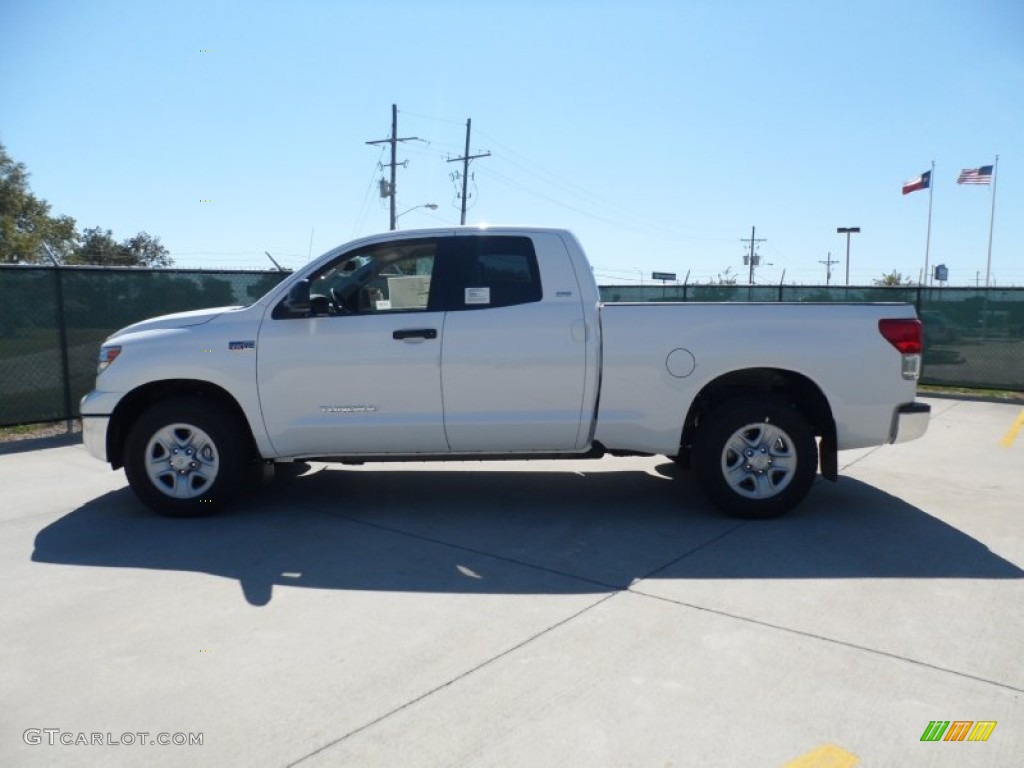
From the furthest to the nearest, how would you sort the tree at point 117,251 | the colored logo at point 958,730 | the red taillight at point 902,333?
the tree at point 117,251 → the red taillight at point 902,333 → the colored logo at point 958,730

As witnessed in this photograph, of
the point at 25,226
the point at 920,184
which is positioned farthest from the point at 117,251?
the point at 920,184

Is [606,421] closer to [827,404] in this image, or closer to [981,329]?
[827,404]

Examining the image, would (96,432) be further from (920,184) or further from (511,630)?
(920,184)

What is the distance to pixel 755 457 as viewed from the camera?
545cm

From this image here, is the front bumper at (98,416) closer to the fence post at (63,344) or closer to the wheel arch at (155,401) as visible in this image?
the wheel arch at (155,401)

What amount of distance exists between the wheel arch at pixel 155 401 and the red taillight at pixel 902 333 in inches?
178

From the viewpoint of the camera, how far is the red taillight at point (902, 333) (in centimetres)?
531

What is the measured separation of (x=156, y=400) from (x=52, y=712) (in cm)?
301

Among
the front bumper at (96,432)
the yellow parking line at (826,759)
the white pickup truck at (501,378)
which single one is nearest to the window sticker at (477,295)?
the white pickup truck at (501,378)

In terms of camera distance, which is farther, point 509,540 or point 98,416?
point 98,416

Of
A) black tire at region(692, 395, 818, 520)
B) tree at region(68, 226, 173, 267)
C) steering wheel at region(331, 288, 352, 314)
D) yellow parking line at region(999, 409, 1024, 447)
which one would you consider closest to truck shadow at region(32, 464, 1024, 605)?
black tire at region(692, 395, 818, 520)

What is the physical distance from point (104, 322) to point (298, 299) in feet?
17.2

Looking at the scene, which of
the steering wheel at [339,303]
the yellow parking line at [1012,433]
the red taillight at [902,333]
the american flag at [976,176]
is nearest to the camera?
the red taillight at [902,333]

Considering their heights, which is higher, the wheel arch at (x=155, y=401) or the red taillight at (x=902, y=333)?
the red taillight at (x=902, y=333)
